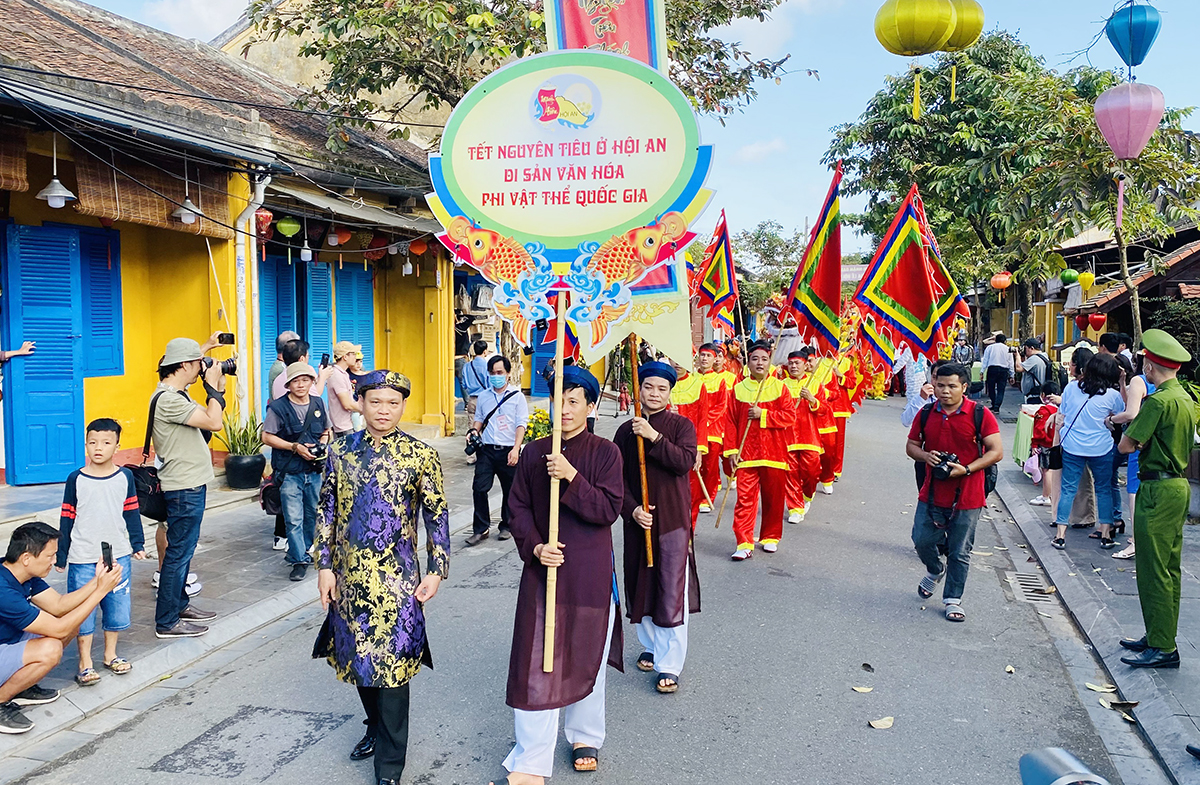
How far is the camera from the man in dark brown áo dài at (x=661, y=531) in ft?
16.0

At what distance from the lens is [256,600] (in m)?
6.33

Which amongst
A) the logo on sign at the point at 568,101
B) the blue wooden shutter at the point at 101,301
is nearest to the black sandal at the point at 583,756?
the logo on sign at the point at 568,101

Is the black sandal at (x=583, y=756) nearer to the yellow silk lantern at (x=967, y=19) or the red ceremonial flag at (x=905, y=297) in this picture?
the red ceremonial flag at (x=905, y=297)

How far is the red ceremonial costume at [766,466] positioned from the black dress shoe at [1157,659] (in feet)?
10.3

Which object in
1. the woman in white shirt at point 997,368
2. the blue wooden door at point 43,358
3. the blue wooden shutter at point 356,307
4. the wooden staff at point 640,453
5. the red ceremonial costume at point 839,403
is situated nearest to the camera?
the wooden staff at point 640,453

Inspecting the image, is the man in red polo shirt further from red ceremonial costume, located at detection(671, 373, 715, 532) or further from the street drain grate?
red ceremonial costume, located at detection(671, 373, 715, 532)

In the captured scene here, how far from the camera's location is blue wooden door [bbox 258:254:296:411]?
479 inches

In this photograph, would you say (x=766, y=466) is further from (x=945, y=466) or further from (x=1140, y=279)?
(x=1140, y=279)

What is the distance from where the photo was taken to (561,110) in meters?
4.21

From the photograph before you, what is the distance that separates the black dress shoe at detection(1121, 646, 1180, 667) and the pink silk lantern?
4165 mm

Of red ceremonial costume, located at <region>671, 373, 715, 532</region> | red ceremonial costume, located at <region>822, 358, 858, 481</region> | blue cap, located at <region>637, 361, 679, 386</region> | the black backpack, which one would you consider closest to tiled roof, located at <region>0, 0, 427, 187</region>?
red ceremonial costume, located at <region>671, 373, 715, 532</region>

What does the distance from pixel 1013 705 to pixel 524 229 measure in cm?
348

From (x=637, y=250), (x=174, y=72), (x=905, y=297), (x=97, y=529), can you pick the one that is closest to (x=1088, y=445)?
(x=905, y=297)

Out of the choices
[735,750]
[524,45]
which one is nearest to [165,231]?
[524,45]
